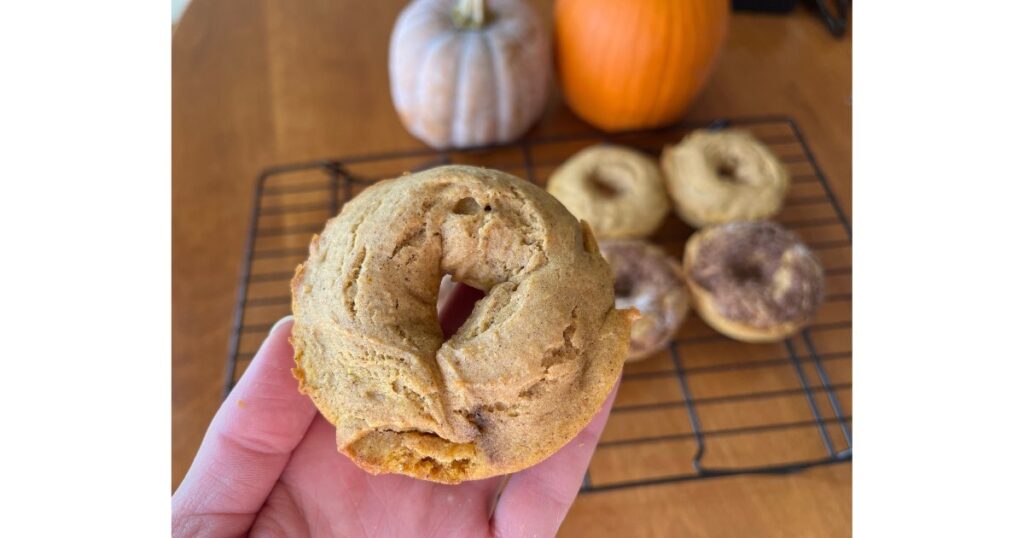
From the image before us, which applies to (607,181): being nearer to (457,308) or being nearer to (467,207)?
(457,308)

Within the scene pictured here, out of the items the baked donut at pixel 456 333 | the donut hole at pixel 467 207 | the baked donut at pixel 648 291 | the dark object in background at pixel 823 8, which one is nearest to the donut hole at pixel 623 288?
the baked donut at pixel 648 291

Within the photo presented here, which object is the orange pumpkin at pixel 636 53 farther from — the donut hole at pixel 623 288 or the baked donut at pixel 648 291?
the donut hole at pixel 623 288

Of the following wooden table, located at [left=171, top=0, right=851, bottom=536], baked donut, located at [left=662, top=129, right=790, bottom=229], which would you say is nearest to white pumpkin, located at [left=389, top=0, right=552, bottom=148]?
wooden table, located at [left=171, top=0, right=851, bottom=536]

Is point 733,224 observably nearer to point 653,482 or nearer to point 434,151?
point 653,482

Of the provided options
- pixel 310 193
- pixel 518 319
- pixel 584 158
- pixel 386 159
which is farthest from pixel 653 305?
pixel 310 193

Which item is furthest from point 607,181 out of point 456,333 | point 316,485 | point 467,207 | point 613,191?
point 316,485

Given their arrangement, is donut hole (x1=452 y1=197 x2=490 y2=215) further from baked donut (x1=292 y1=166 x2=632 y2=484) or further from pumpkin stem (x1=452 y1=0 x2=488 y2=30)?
pumpkin stem (x1=452 y1=0 x2=488 y2=30)
